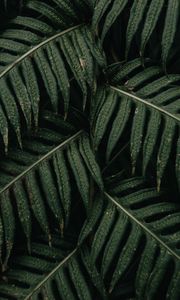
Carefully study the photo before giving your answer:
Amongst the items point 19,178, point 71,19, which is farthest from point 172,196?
point 71,19

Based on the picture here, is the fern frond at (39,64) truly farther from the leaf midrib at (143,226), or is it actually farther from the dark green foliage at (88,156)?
the leaf midrib at (143,226)

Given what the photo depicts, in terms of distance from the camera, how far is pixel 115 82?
5.02 ft

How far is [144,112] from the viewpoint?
56.2 inches

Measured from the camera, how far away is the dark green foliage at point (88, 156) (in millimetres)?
1402

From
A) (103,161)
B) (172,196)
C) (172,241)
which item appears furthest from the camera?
(103,161)

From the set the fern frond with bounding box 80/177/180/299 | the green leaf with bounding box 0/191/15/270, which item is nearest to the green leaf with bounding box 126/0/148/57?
the fern frond with bounding box 80/177/180/299

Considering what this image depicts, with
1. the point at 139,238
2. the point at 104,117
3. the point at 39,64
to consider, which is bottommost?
the point at 139,238

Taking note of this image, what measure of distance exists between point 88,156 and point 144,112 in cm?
19

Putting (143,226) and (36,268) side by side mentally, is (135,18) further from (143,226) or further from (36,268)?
(36,268)

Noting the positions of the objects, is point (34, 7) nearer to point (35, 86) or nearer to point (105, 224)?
point (35, 86)

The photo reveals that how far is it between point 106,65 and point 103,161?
27 centimetres

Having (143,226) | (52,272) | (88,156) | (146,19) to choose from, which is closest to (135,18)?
(146,19)

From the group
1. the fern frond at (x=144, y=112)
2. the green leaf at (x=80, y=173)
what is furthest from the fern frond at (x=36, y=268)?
the fern frond at (x=144, y=112)

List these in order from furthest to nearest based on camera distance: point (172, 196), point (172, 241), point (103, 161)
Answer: point (103, 161)
point (172, 196)
point (172, 241)
